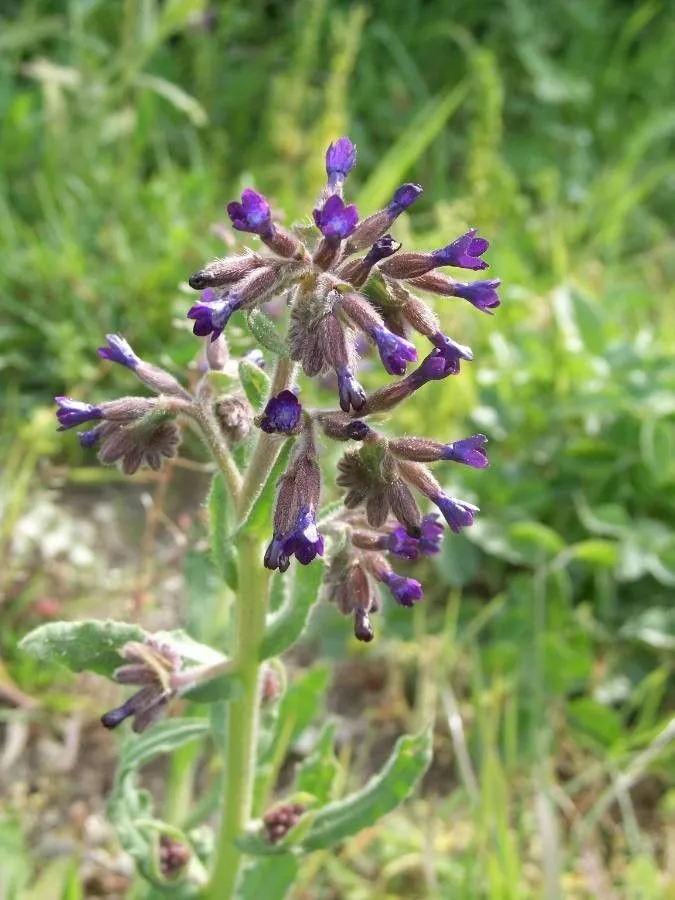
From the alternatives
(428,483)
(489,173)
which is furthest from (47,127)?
(428,483)

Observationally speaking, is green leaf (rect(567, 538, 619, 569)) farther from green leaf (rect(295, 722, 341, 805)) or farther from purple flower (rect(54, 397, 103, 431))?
purple flower (rect(54, 397, 103, 431))

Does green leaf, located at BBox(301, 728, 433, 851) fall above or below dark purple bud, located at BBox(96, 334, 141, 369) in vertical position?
below

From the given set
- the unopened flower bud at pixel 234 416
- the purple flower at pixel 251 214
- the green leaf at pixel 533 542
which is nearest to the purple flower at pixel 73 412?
the unopened flower bud at pixel 234 416

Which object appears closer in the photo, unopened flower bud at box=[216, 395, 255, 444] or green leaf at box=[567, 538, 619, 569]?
unopened flower bud at box=[216, 395, 255, 444]

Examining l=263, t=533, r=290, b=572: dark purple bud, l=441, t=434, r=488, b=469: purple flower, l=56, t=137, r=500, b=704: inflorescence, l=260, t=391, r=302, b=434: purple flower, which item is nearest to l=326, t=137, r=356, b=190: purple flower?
l=56, t=137, r=500, b=704: inflorescence

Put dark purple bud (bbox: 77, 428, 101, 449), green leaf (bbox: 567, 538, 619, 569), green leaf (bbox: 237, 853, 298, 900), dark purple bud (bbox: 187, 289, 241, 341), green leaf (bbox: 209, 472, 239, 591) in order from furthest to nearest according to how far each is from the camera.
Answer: green leaf (bbox: 567, 538, 619, 569), green leaf (bbox: 237, 853, 298, 900), green leaf (bbox: 209, 472, 239, 591), dark purple bud (bbox: 77, 428, 101, 449), dark purple bud (bbox: 187, 289, 241, 341)
